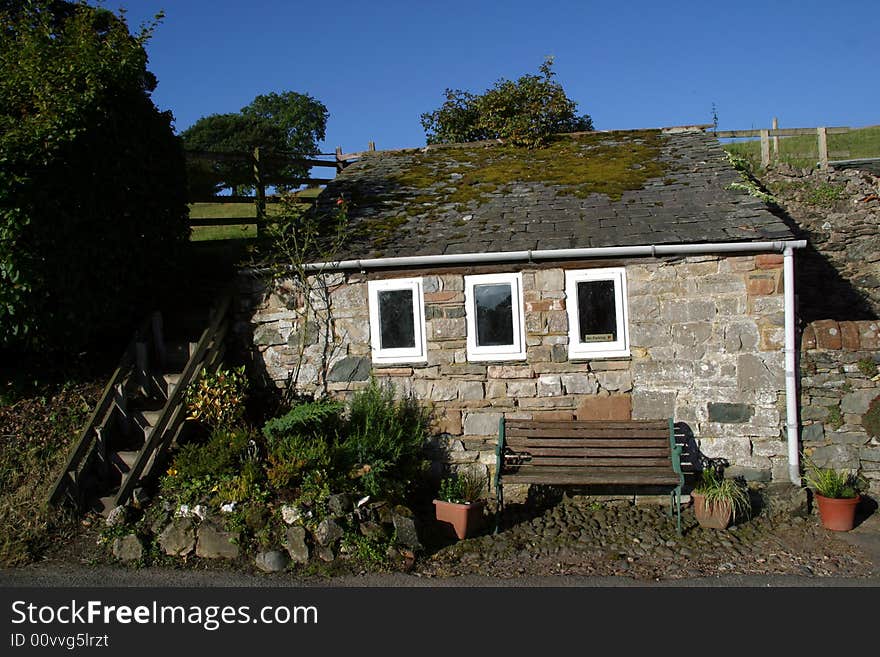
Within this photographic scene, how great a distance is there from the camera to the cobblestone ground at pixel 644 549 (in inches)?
249

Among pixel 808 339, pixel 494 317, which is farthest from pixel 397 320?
pixel 808 339

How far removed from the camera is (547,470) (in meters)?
7.55

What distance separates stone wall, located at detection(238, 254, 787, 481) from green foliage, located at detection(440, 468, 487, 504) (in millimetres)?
173

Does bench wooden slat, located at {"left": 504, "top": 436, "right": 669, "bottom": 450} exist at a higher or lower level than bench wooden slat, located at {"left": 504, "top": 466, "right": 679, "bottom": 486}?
higher

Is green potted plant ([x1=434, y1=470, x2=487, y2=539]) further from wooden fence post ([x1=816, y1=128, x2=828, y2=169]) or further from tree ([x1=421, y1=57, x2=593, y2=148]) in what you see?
wooden fence post ([x1=816, y1=128, x2=828, y2=169])

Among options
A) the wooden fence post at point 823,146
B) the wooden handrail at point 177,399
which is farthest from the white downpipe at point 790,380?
the wooden fence post at point 823,146

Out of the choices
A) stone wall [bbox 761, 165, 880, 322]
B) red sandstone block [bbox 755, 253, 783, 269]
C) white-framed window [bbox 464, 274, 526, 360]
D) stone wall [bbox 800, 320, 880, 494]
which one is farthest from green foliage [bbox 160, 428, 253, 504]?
stone wall [bbox 761, 165, 880, 322]

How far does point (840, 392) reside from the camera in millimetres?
7668

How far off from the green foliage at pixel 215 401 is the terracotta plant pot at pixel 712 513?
5.24m

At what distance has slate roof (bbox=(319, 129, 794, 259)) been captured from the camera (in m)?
7.94

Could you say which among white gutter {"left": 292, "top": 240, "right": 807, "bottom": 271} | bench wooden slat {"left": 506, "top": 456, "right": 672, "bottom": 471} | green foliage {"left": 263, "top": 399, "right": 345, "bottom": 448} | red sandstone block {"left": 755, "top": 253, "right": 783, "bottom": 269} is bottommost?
bench wooden slat {"left": 506, "top": 456, "right": 672, "bottom": 471}

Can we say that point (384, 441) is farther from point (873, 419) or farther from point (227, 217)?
point (227, 217)

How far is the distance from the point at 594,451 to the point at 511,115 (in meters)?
8.15

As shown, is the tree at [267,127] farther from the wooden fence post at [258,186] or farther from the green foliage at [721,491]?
the green foliage at [721,491]
